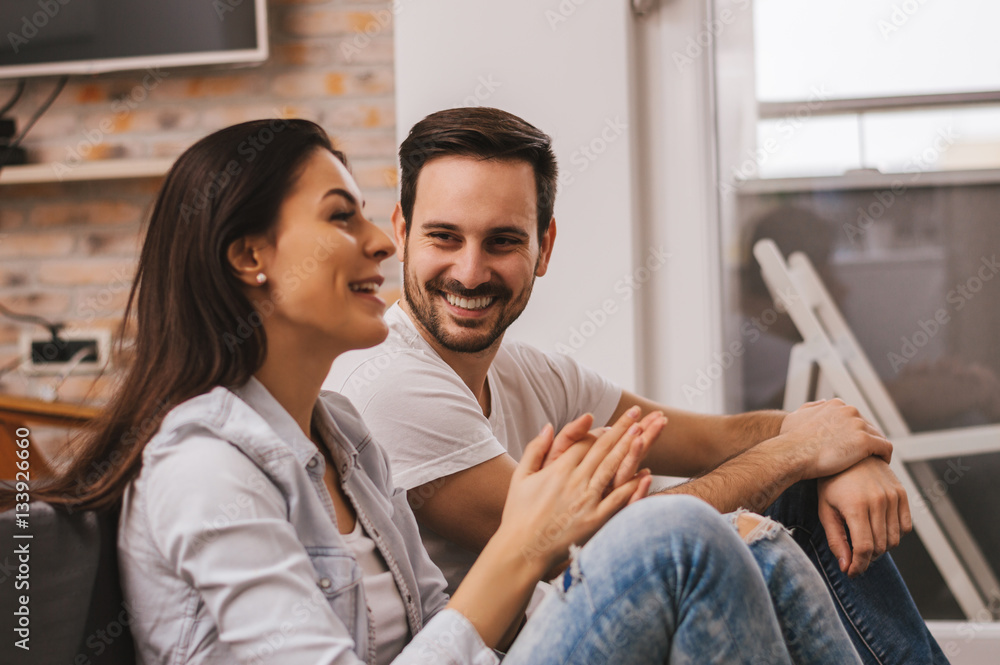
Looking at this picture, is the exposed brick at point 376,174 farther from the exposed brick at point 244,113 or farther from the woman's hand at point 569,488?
the woman's hand at point 569,488

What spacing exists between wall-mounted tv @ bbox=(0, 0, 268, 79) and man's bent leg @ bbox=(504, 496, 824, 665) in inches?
67.3

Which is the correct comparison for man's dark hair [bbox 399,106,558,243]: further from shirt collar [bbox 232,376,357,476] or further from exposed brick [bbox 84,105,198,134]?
exposed brick [bbox 84,105,198,134]

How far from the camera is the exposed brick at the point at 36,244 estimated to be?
2303 millimetres

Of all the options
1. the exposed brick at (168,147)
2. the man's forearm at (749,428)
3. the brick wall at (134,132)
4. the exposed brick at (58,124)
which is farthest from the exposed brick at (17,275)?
the man's forearm at (749,428)

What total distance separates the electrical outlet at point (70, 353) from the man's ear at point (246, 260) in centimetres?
156

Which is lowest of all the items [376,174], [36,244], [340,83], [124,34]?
[36,244]

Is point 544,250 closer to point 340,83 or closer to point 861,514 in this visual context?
point 861,514

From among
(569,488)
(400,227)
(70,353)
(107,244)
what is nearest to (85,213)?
(107,244)

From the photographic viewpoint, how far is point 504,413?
4.87 ft

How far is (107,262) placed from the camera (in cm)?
229

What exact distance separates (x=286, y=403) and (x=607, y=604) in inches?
16.7

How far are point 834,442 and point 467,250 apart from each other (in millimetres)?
642

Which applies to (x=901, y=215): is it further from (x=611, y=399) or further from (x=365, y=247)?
(x=365, y=247)

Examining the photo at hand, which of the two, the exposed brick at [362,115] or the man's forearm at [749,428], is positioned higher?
the exposed brick at [362,115]
